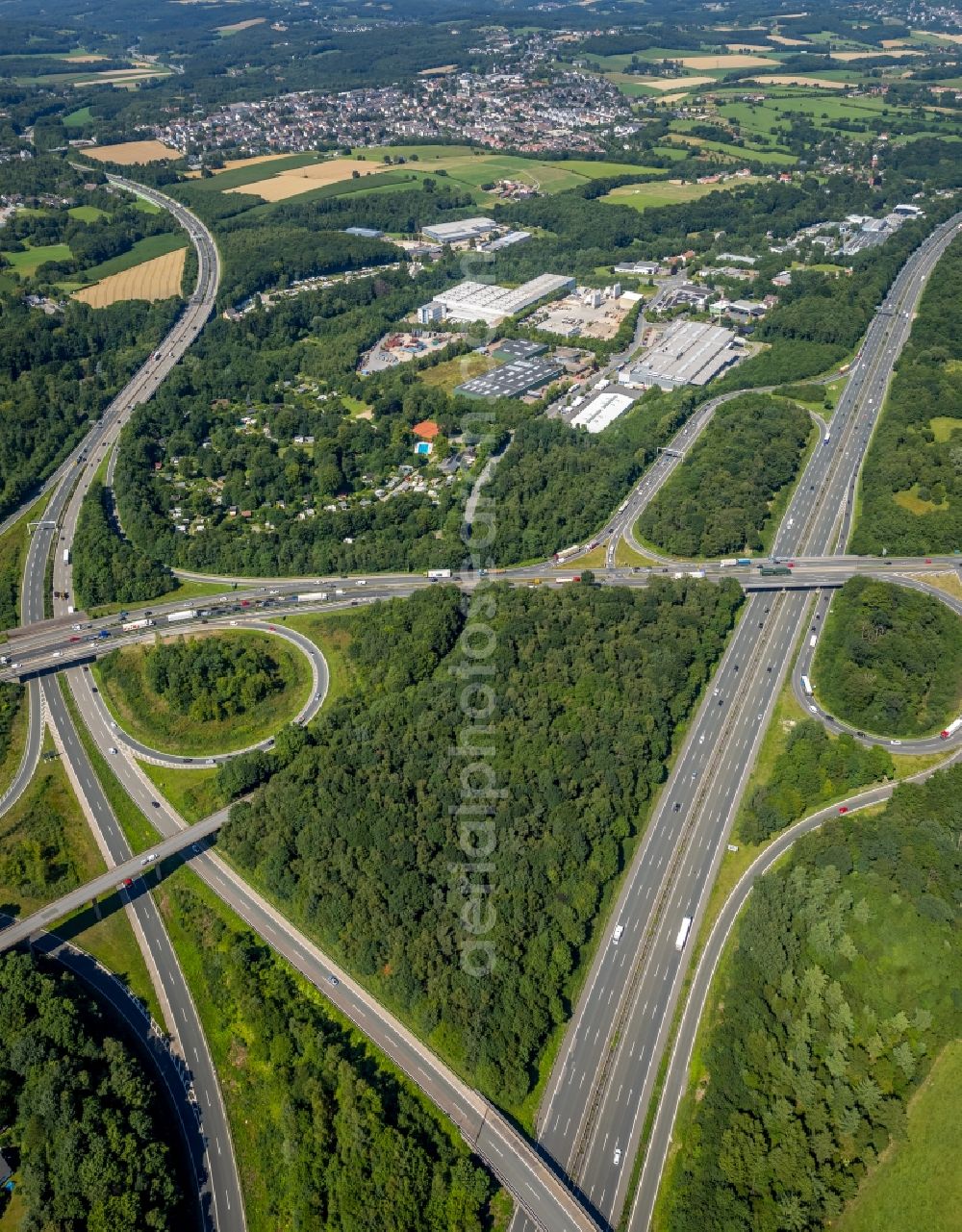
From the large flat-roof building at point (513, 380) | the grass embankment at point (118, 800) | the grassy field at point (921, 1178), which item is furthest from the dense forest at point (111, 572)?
the grassy field at point (921, 1178)

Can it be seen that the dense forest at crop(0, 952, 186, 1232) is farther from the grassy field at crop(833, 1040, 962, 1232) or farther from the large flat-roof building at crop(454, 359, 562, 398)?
the large flat-roof building at crop(454, 359, 562, 398)

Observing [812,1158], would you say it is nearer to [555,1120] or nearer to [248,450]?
[555,1120]

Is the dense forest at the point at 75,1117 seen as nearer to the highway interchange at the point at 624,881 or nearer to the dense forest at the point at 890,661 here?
the highway interchange at the point at 624,881

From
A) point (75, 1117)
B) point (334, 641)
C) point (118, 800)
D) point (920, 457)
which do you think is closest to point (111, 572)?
point (334, 641)

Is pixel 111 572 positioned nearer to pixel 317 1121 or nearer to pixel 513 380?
pixel 317 1121

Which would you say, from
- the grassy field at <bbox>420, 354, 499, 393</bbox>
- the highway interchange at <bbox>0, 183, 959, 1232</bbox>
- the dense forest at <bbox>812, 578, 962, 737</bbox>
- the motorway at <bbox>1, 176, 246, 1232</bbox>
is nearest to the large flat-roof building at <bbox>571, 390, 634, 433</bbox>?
the highway interchange at <bbox>0, 183, 959, 1232</bbox>

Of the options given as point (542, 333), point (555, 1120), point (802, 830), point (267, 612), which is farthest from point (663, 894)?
point (542, 333)
